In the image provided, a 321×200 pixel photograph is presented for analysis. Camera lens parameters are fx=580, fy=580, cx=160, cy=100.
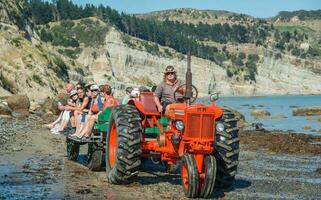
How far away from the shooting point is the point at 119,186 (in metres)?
10.6

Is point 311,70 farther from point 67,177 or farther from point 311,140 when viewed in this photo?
point 67,177

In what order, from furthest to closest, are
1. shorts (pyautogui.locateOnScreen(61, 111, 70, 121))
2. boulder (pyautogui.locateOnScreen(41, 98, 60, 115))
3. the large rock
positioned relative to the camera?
the large rock, boulder (pyautogui.locateOnScreen(41, 98, 60, 115)), shorts (pyautogui.locateOnScreen(61, 111, 70, 121))

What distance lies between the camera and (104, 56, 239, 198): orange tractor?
916 centimetres

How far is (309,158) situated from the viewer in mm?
17891

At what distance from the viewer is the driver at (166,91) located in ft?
35.7

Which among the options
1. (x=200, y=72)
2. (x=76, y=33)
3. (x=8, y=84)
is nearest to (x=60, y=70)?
(x=8, y=84)

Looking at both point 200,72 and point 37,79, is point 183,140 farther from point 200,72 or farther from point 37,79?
point 200,72

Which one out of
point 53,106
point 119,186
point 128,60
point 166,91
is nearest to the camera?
point 119,186

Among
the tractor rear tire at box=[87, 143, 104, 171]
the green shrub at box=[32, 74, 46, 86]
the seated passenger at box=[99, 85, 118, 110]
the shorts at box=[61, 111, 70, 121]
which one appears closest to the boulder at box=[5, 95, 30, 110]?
the shorts at box=[61, 111, 70, 121]

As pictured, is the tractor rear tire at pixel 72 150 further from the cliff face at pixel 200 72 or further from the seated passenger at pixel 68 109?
the cliff face at pixel 200 72

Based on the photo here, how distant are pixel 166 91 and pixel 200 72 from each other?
137440 millimetres

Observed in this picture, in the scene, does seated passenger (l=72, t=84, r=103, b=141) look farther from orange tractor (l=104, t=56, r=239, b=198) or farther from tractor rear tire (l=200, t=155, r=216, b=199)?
tractor rear tire (l=200, t=155, r=216, b=199)

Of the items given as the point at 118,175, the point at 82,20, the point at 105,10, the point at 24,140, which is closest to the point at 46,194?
the point at 118,175

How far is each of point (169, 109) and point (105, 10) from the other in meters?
169
